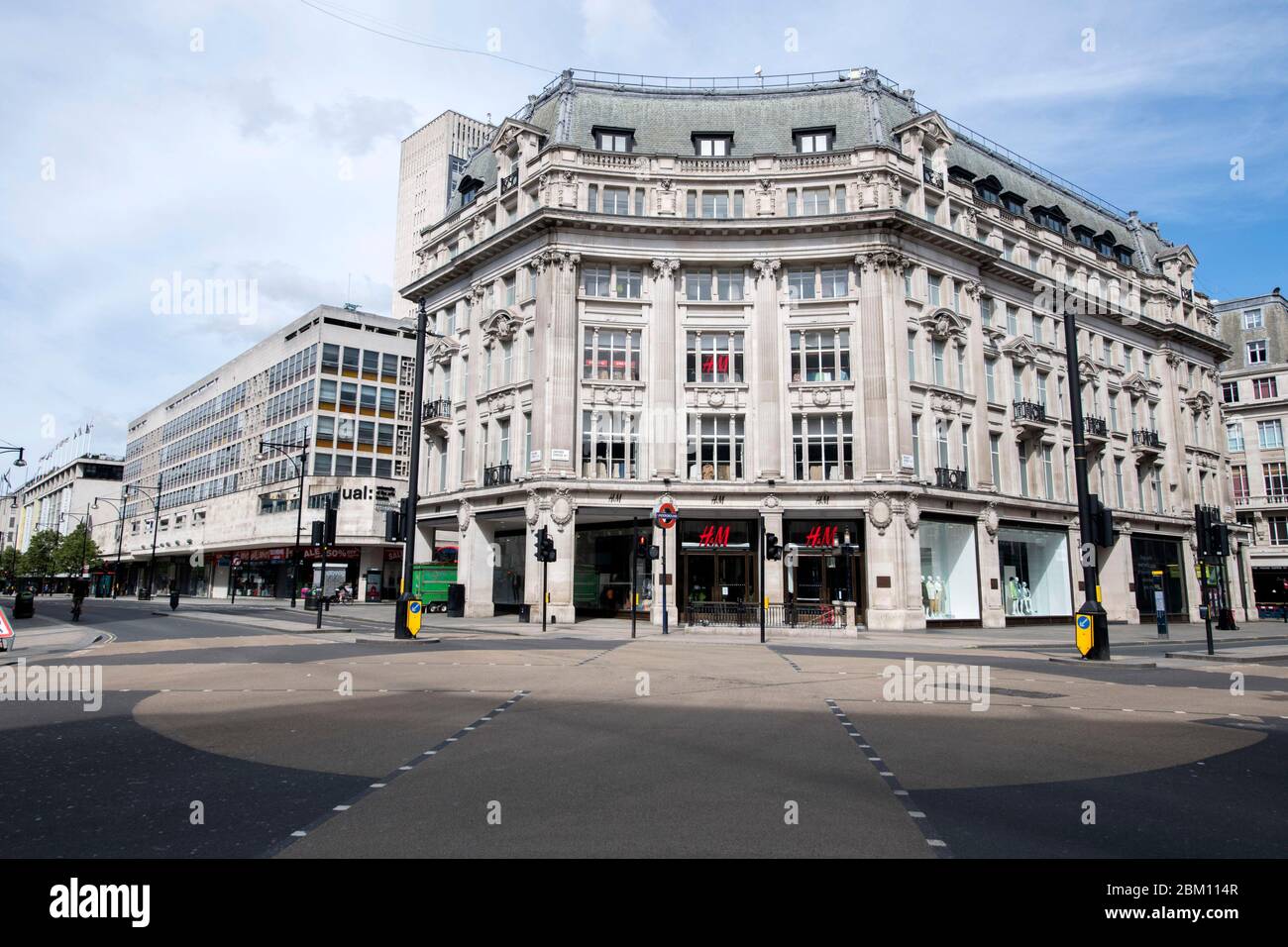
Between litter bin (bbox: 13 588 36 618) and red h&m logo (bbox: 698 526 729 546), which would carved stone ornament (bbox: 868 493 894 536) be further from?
litter bin (bbox: 13 588 36 618)

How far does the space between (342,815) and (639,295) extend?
3432cm

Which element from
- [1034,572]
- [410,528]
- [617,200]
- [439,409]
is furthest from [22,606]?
[1034,572]

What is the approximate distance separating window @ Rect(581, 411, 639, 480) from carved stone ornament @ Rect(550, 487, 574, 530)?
1791 millimetres

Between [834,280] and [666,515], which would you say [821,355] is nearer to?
[834,280]

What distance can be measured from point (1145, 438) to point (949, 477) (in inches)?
835

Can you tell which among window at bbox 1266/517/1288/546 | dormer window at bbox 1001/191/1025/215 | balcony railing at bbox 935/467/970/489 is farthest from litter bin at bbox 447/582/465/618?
window at bbox 1266/517/1288/546

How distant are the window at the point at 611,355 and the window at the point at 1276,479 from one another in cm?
5668

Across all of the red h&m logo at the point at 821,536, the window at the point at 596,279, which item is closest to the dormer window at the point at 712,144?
the window at the point at 596,279

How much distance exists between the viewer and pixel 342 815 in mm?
5309

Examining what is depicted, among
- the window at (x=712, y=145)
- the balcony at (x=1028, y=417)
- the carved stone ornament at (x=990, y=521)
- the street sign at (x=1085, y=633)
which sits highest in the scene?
the window at (x=712, y=145)

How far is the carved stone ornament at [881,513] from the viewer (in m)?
34.8

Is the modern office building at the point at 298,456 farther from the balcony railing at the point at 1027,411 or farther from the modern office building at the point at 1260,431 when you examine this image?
the modern office building at the point at 1260,431
